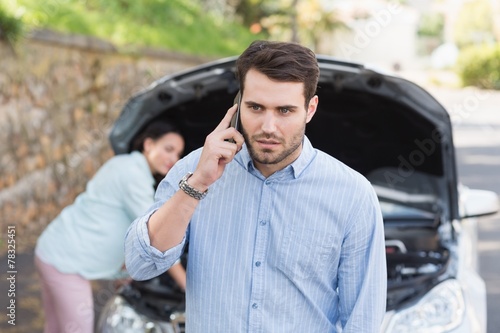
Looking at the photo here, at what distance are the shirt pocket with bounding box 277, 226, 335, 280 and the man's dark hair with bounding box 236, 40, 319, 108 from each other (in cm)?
41

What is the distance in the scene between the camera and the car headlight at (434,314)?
347cm

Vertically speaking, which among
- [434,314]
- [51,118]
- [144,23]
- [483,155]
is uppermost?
[144,23]

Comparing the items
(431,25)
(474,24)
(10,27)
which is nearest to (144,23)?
(10,27)

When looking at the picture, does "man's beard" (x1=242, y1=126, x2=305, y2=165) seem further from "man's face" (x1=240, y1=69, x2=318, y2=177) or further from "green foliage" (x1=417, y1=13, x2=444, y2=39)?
"green foliage" (x1=417, y1=13, x2=444, y2=39)

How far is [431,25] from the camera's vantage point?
269 feet

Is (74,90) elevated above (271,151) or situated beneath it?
elevated above

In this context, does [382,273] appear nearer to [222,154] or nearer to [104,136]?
[222,154]

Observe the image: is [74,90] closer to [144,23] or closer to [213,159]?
[144,23]

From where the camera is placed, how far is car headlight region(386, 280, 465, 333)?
11.4ft

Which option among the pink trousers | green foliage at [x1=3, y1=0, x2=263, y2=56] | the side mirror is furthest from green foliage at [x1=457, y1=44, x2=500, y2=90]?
the pink trousers

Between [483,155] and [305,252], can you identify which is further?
[483,155]

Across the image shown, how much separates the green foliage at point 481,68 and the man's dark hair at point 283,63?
4156 cm

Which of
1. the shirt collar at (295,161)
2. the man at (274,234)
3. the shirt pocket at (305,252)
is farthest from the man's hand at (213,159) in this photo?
the shirt pocket at (305,252)

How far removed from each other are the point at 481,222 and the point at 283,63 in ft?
29.7
